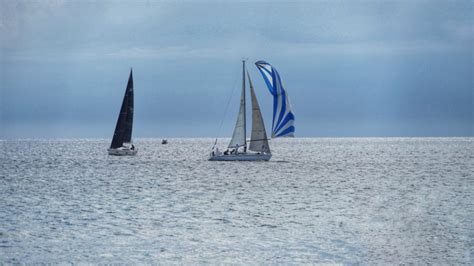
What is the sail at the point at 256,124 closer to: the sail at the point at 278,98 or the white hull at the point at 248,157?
the white hull at the point at 248,157

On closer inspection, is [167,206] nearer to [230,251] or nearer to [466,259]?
[230,251]

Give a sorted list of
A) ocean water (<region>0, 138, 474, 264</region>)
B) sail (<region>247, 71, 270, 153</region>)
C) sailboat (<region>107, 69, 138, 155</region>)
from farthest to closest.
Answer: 1. sailboat (<region>107, 69, 138, 155</region>)
2. sail (<region>247, 71, 270, 153</region>)
3. ocean water (<region>0, 138, 474, 264</region>)

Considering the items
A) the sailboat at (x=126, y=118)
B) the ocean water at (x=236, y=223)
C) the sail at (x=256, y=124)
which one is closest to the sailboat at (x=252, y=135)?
the sail at (x=256, y=124)

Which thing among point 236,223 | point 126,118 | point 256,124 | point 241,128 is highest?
point 126,118

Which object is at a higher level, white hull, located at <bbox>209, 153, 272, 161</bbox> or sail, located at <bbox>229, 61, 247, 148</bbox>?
sail, located at <bbox>229, 61, 247, 148</bbox>

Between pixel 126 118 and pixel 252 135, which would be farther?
pixel 126 118

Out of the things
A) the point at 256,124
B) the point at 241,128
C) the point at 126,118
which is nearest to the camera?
the point at 256,124

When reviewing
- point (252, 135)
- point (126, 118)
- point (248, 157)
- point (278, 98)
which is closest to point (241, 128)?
point (252, 135)

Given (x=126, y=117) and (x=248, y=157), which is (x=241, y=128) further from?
(x=126, y=117)

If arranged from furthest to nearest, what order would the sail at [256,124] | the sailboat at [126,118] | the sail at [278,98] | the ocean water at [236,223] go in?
the sailboat at [126,118]
the sail at [256,124]
the sail at [278,98]
the ocean water at [236,223]

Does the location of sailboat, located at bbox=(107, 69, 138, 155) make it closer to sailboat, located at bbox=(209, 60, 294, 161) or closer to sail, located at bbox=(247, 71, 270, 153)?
sailboat, located at bbox=(209, 60, 294, 161)

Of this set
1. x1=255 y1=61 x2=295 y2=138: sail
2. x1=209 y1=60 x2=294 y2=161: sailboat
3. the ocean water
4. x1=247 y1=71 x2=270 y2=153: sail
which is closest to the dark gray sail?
x1=209 y1=60 x2=294 y2=161: sailboat

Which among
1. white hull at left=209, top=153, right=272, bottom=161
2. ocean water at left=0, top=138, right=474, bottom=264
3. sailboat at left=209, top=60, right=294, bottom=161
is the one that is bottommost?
ocean water at left=0, top=138, right=474, bottom=264

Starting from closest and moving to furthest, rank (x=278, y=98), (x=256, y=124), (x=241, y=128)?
1. (x=278, y=98)
2. (x=256, y=124)
3. (x=241, y=128)
